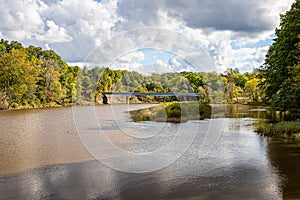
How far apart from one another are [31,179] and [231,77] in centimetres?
8006

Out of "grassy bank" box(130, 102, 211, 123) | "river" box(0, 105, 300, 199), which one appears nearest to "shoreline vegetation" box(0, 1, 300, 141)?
"grassy bank" box(130, 102, 211, 123)

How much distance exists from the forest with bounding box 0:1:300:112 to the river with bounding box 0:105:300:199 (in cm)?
398

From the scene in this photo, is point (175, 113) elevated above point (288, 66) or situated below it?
below

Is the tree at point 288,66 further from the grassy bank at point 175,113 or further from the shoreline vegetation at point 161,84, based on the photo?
the grassy bank at point 175,113

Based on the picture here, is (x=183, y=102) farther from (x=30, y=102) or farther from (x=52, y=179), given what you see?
(x=30, y=102)

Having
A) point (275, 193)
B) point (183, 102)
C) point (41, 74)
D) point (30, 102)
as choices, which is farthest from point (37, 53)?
point (275, 193)

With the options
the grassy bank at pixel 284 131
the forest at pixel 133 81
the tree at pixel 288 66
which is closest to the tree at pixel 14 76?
the forest at pixel 133 81

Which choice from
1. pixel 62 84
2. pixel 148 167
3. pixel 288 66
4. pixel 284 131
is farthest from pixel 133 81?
pixel 62 84

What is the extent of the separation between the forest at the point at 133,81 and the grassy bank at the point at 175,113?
1217mm

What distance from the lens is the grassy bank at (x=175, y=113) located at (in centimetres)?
3278

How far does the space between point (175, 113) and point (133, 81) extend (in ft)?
49.2

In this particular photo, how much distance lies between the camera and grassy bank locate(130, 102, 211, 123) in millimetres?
32781

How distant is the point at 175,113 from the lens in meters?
33.3

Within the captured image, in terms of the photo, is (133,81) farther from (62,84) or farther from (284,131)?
(62,84)
